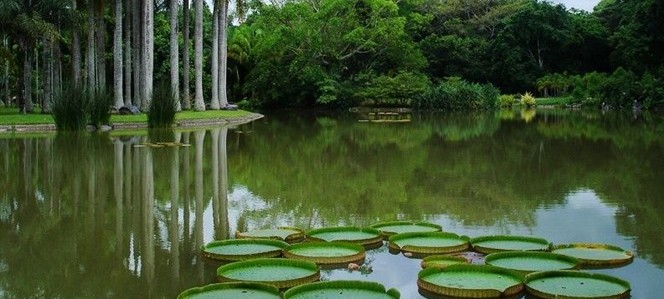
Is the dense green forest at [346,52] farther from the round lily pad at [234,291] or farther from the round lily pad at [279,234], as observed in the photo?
the round lily pad at [234,291]

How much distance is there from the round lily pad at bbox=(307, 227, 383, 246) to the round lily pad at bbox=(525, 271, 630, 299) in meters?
2.36

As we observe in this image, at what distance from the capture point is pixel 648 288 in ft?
23.0

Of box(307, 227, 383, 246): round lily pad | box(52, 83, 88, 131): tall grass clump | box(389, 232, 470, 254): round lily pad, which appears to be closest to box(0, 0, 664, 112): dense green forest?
box(52, 83, 88, 131): tall grass clump

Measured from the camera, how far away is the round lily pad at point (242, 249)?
8.10 meters

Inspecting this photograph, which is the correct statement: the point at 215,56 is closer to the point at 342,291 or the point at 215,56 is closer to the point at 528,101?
the point at 528,101

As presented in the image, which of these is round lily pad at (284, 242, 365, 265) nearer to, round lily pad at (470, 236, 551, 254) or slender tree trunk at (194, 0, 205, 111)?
round lily pad at (470, 236, 551, 254)

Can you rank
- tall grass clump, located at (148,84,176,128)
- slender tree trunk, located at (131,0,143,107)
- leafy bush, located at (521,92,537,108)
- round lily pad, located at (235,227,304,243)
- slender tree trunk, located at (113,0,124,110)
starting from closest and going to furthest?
round lily pad, located at (235,227,304,243) → tall grass clump, located at (148,84,176,128) → slender tree trunk, located at (113,0,124,110) → slender tree trunk, located at (131,0,143,107) → leafy bush, located at (521,92,537,108)

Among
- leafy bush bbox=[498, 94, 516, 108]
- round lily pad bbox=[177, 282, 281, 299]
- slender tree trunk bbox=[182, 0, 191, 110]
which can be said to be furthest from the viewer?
leafy bush bbox=[498, 94, 516, 108]

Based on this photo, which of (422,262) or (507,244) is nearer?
(422,262)

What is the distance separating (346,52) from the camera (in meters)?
58.8

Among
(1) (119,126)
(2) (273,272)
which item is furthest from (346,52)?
(2) (273,272)

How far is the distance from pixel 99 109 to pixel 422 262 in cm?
2229

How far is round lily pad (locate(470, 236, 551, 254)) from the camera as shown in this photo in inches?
327

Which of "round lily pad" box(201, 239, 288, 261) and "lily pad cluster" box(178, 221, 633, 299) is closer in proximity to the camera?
"lily pad cluster" box(178, 221, 633, 299)
